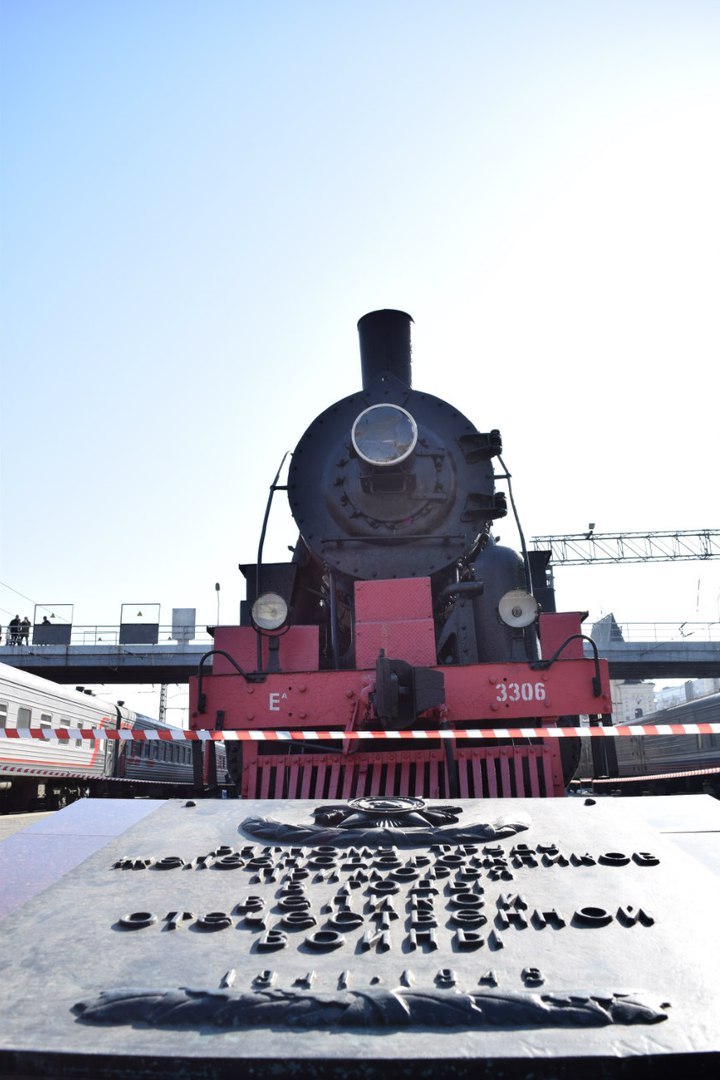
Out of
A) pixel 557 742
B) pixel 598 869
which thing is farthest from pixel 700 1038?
pixel 557 742

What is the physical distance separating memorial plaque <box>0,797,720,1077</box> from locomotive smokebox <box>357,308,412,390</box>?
5.47 meters

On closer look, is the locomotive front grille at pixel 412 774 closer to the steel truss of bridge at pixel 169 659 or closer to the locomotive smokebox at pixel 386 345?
the locomotive smokebox at pixel 386 345

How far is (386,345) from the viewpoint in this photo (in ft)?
24.7

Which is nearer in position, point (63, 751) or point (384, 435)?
point (384, 435)

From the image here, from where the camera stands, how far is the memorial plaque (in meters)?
1.43

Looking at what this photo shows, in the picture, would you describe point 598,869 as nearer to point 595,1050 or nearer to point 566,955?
point 566,955

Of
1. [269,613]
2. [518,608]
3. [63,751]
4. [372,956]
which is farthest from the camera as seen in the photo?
[63,751]

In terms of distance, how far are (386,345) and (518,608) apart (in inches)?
122

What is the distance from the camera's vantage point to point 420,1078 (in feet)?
4.55

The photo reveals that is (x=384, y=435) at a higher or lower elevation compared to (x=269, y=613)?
higher

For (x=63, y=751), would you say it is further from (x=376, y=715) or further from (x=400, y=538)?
(x=376, y=715)

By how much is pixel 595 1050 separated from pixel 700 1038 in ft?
0.69

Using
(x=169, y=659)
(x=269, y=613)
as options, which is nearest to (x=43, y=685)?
(x=269, y=613)

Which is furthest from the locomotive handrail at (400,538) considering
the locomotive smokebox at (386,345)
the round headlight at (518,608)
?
the locomotive smokebox at (386,345)
